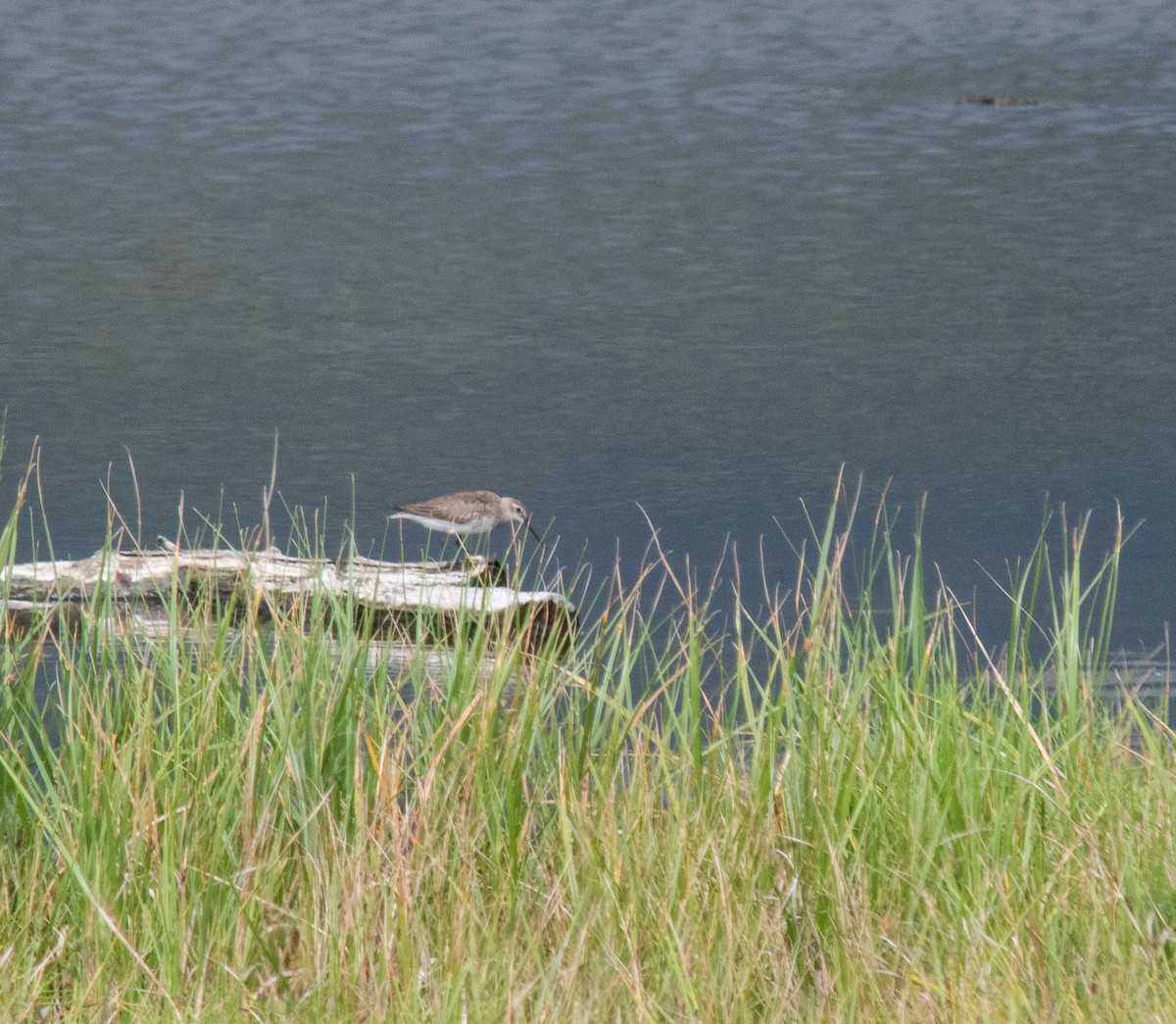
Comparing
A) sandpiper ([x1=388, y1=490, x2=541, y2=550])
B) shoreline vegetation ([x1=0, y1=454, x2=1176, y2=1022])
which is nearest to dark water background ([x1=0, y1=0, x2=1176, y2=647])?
sandpiper ([x1=388, y1=490, x2=541, y2=550])

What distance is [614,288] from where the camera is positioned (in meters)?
12.5

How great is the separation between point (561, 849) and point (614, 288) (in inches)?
374

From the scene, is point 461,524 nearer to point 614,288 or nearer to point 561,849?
point 561,849

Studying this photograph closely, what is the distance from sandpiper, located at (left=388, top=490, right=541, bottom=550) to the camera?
22.8 ft

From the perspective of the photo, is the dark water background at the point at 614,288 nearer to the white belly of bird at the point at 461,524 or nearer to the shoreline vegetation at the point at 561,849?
the white belly of bird at the point at 461,524

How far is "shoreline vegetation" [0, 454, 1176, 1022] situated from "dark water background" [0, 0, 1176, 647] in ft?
7.35

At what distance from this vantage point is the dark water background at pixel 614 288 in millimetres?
8273

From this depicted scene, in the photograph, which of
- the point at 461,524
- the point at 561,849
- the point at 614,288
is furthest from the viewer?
the point at 614,288

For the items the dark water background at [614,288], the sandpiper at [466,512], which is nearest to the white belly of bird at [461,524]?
the sandpiper at [466,512]

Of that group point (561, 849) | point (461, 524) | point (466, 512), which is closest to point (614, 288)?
point (466, 512)

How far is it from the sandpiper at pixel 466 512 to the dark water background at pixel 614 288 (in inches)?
14.4

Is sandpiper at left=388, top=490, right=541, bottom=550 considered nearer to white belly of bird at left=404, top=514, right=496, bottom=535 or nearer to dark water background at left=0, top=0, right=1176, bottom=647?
white belly of bird at left=404, top=514, right=496, bottom=535

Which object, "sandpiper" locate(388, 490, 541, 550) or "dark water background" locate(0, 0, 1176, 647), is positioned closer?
"sandpiper" locate(388, 490, 541, 550)

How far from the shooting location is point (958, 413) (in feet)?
30.9
